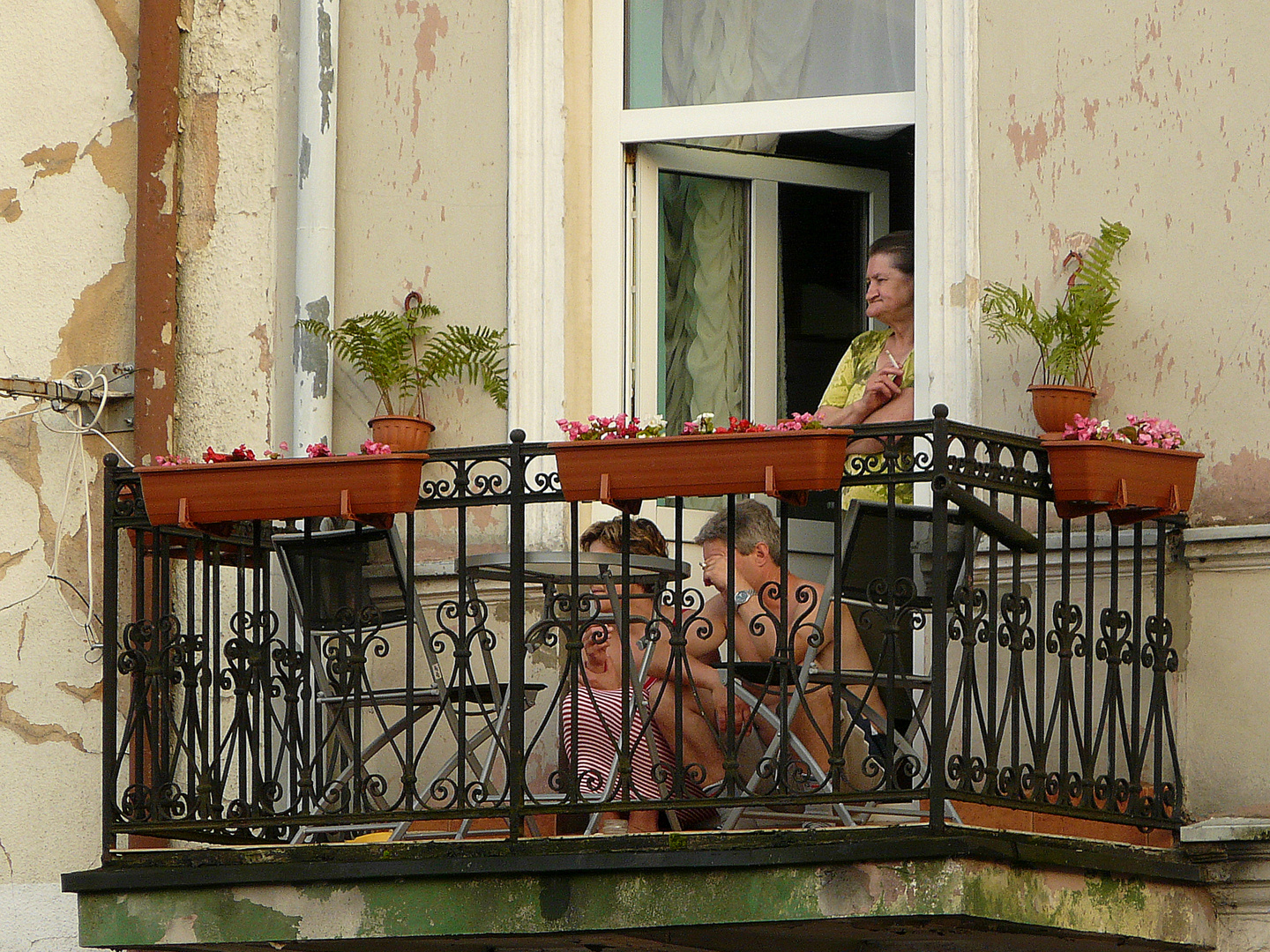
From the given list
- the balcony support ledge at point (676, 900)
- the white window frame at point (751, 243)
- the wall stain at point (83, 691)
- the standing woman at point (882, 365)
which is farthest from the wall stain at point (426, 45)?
the balcony support ledge at point (676, 900)

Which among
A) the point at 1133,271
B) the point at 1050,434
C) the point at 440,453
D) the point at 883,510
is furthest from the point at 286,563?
the point at 1133,271

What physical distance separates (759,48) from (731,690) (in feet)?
9.91

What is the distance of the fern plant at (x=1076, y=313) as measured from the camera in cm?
693

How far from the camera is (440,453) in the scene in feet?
21.5

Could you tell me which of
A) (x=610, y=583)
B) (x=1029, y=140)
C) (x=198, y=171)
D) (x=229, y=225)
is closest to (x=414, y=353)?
(x=229, y=225)

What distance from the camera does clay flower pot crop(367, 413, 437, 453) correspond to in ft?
25.5

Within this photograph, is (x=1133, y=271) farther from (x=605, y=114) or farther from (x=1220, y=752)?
(x=605, y=114)

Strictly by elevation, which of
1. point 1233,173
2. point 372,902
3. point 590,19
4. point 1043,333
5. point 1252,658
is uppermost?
point 590,19

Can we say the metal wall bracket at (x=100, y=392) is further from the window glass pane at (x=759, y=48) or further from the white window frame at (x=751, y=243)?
the window glass pane at (x=759, y=48)

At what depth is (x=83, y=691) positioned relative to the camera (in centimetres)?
791

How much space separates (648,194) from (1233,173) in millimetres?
2235

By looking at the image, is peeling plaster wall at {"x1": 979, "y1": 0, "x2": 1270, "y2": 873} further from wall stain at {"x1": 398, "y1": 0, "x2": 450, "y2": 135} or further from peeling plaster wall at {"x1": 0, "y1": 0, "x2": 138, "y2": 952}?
peeling plaster wall at {"x1": 0, "y1": 0, "x2": 138, "y2": 952}

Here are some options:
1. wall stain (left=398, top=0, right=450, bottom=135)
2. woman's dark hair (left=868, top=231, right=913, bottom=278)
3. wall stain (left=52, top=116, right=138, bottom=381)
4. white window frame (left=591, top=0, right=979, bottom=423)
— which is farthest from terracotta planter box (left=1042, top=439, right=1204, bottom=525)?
wall stain (left=52, top=116, right=138, bottom=381)

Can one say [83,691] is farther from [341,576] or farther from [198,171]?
[198,171]
